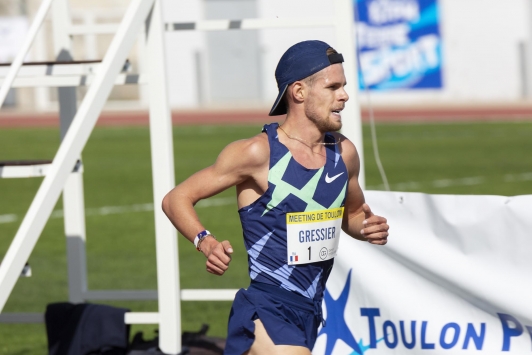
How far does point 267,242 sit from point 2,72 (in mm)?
2187

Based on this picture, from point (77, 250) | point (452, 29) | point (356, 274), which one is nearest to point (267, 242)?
point (356, 274)

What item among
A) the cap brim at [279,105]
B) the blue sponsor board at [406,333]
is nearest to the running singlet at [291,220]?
the cap brim at [279,105]

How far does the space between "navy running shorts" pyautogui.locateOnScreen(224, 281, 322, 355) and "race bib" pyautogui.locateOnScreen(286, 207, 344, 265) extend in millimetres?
163

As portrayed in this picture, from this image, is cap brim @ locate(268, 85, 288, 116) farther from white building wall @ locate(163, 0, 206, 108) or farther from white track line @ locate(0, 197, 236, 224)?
white building wall @ locate(163, 0, 206, 108)

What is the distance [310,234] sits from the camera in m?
4.32

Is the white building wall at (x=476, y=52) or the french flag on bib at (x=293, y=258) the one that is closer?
the french flag on bib at (x=293, y=258)

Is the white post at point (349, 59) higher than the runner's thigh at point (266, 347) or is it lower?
higher

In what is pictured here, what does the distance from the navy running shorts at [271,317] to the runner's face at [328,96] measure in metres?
0.75

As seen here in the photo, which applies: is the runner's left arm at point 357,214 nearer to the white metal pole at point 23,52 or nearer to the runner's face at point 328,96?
the runner's face at point 328,96

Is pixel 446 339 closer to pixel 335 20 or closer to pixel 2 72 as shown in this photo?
pixel 335 20

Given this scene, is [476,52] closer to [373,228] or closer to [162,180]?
[162,180]

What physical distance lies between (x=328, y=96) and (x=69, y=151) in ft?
4.15

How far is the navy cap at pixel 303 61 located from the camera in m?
4.30

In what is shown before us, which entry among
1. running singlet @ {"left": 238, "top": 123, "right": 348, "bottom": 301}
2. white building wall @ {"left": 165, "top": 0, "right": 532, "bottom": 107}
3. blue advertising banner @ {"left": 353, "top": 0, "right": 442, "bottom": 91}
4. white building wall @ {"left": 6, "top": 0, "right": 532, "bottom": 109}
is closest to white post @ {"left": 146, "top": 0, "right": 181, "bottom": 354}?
running singlet @ {"left": 238, "top": 123, "right": 348, "bottom": 301}
